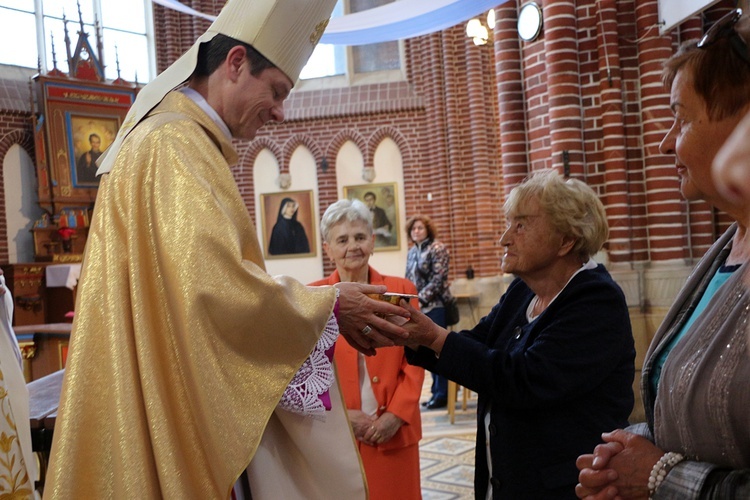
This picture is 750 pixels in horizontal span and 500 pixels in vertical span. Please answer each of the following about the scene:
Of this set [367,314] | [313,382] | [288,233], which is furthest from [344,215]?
[288,233]

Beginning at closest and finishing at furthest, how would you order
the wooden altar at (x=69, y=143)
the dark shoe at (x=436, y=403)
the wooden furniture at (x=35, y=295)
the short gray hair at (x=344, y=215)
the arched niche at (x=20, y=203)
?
1. the short gray hair at (x=344, y=215)
2. the dark shoe at (x=436, y=403)
3. the wooden furniture at (x=35, y=295)
4. the wooden altar at (x=69, y=143)
5. the arched niche at (x=20, y=203)

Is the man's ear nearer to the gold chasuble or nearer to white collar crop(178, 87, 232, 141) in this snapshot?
white collar crop(178, 87, 232, 141)

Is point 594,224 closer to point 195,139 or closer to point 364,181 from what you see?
point 195,139

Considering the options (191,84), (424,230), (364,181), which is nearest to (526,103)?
(424,230)

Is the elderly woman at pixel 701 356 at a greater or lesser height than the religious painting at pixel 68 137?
lesser

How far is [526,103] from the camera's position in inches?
254

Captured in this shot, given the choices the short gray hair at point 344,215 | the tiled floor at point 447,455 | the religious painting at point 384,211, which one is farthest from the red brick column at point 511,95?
the religious painting at point 384,211

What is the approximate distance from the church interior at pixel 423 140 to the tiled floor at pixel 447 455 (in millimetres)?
1414

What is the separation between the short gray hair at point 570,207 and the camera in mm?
2314

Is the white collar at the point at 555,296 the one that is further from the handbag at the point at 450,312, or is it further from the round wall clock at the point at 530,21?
the handbag at the point at 450,312

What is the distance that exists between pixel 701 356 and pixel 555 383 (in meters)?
0.78

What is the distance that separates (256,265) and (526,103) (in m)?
5.05

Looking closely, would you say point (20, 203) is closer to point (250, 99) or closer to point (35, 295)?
point (35, 295)

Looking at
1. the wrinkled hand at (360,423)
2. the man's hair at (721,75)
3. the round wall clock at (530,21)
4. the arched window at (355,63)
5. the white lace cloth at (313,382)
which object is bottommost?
the wrinkled hand at (360,423)
